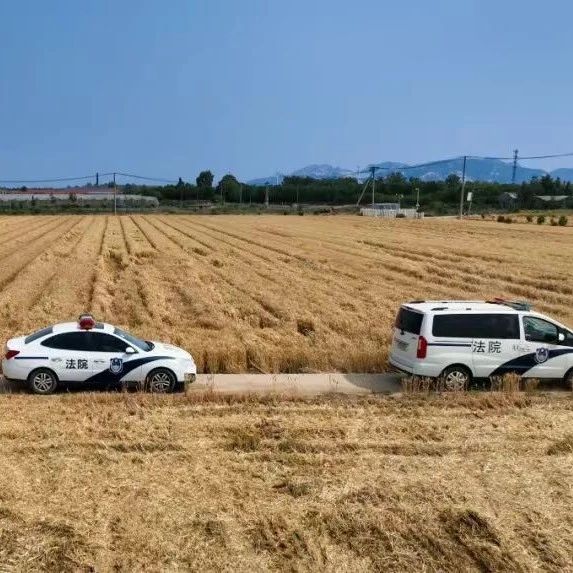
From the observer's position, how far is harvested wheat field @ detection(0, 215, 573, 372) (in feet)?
60.1

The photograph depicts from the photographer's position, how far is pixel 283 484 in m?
9.20

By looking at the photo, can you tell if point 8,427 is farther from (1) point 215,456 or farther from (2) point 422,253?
(2) point 422,253

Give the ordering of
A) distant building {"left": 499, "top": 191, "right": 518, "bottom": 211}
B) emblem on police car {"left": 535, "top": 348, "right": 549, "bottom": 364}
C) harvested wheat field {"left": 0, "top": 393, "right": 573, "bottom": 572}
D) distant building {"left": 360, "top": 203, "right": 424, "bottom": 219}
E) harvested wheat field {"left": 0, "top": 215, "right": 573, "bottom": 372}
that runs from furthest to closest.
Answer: distant building {"left": 499, "top": 191, "right": 518, "bottom": 211}, distant building {"left": 360, "top": 203, "right": 424, "bottom": 219}, harvested wheat field {"left": 0, "top": 215, "right": 573, "bottom": 372}, emblem on police car {"left": 535, "top": 348, "right": 549, "bottom": 364}, harvested wheat field {"left": 0, "top": 393, "right": 573, "bottom": 572}

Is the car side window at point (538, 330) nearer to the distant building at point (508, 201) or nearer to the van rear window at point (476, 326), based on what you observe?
the van rear window at point (476, 326)

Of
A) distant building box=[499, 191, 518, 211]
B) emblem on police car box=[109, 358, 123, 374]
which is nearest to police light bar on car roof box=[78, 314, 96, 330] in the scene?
emblem on police car box=[109, 358, 123, 374]

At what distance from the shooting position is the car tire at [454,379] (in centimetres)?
1437

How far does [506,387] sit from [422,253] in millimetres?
29991

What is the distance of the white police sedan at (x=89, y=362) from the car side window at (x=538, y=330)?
675cm

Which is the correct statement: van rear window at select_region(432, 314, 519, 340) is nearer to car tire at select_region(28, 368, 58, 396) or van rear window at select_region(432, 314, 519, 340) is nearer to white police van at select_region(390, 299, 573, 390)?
white police van at select_region(390, 299, 573, 390)

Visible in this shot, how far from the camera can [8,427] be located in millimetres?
11219

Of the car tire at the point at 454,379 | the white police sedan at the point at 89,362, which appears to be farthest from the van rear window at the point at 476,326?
the white police sedan at the point at 89,362

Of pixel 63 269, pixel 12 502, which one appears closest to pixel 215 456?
pixel 12 502

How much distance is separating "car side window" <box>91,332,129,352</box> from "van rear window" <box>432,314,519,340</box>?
6067mm

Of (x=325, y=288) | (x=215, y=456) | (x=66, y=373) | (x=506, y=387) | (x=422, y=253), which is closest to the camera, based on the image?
(x=215, y=456)
